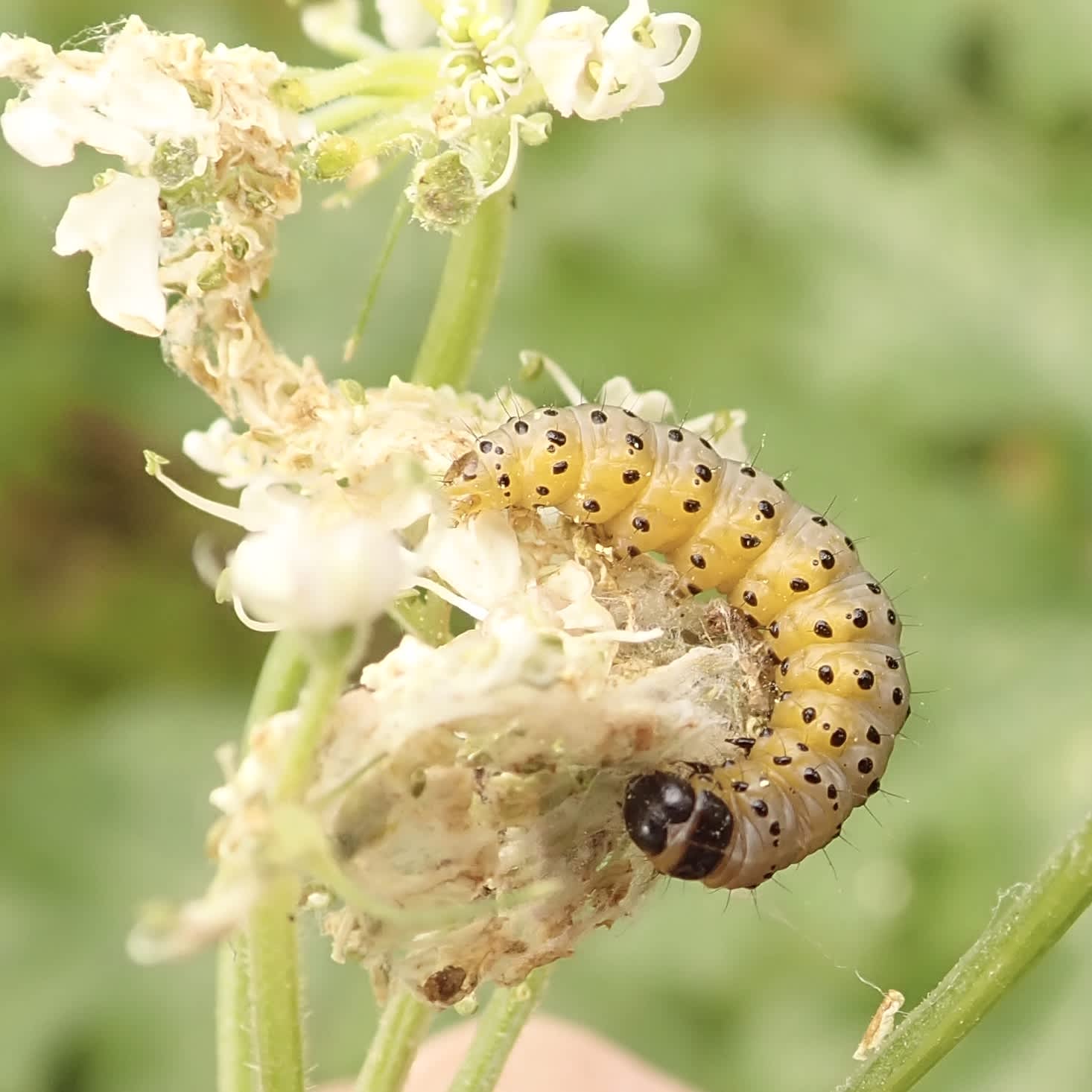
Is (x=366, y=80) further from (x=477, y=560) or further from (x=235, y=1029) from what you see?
(x=235, y=1029)

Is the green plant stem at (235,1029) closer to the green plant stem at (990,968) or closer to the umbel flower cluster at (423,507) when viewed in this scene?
the umbel flower cluster at (423,507)

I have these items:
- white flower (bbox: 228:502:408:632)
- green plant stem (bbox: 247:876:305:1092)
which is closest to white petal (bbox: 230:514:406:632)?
white flower (bbox: 228:502:408:632)

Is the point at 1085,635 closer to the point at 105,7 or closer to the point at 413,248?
the point at 413,248

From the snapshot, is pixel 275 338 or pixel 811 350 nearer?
pixel 811 350

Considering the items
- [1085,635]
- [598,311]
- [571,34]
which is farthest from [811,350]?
[571,34]

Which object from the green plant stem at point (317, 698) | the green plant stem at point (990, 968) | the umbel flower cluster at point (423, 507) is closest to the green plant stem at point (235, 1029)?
the umbel flower cluster at point (423, 507)

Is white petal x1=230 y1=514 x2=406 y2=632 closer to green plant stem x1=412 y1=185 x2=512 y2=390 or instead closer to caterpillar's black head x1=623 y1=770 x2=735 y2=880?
caterpillar's black head x1=623 y1=770 x2=735 y2=880
